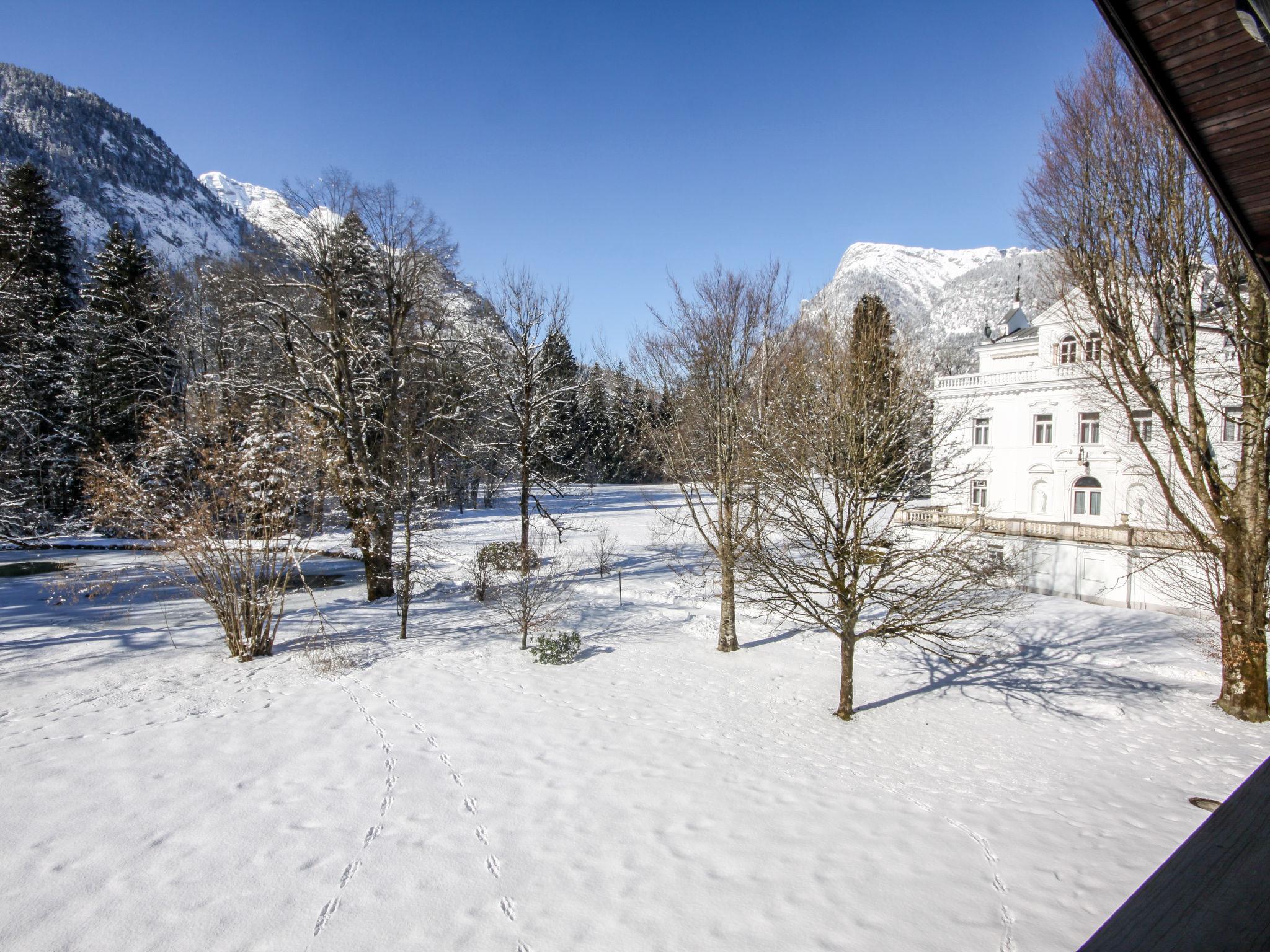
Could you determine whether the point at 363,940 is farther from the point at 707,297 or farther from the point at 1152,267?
the point at 1152,267

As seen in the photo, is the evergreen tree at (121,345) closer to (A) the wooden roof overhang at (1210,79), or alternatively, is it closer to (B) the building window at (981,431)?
(A) the wooden roof overhang at (1210,79)

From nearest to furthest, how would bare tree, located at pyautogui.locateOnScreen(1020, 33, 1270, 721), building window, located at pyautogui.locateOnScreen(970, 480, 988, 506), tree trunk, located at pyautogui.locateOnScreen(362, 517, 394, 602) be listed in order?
bare tree, located at pyautogui.locateOnScreen(1020, 33, 1270, 721) < tree trunk, located at pyautogui.locateOnScreen(362, 517, 394, 602) < building window, located at pyautogui.locateOnScreen(970, 480, 988, 506)

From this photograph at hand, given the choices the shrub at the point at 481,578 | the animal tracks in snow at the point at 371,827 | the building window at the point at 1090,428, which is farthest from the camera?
the building window at the point at 1090,428

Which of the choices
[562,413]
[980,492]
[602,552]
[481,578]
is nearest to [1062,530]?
[980,492]

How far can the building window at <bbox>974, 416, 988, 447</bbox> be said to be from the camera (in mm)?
30438

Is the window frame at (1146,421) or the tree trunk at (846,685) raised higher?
the window frame at (1146,421)

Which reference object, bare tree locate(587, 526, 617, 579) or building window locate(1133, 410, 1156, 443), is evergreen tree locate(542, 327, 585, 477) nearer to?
bare tree locate(587, 526, 617, 579)

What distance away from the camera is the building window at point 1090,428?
26.7 metres

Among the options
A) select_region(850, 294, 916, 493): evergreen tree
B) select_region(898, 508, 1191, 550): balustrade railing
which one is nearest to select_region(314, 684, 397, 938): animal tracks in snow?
select_region(850, 294, 916, 493): evergreen tree

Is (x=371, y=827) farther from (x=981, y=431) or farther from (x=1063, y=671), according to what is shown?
(x=981, y=431)

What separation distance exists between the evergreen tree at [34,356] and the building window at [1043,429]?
37588 mm

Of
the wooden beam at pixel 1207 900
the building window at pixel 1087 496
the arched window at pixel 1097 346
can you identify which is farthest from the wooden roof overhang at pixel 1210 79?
the building window at pixel 1087 496

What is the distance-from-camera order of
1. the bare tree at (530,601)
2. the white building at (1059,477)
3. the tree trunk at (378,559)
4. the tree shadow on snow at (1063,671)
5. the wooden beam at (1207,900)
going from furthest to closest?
1. the white building at (1059,477)
2. the tree trunk at (378,559)
3. the bare tree at (530,601)
4. the tree shadow on snow at (1063,671)
5. the wooden beam at (1207,900)

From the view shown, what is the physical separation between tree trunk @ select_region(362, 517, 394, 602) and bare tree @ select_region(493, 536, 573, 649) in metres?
3.31
